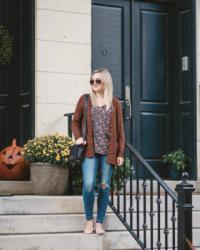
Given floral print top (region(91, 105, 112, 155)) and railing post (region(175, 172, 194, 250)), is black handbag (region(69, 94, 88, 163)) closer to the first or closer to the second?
floral print top (region(91, 105, 112, 155))

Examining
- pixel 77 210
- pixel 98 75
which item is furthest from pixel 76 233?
pixel 98 75

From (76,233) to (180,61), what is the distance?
4257 millimetres

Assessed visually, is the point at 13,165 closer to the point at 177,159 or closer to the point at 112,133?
the point at 112,133

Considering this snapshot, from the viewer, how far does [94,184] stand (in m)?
7.77

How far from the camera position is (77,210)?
Answer: 8.34 meters

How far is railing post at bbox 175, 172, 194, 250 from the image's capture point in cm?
696

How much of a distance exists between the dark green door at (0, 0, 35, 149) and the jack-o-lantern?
92 centimetres

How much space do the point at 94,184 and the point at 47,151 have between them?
1179 mm

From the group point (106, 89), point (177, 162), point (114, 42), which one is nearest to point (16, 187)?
point (106, 89)

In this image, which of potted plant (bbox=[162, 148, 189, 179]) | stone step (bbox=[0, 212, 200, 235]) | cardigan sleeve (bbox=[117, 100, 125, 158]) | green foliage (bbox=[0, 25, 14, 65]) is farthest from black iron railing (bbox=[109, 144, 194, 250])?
green foliage (bbox=[0, 25, 14, 65])

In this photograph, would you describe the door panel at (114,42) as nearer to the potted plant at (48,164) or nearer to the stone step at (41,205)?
the potted plant at (48,164)

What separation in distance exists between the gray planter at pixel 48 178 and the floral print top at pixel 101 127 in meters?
1.12

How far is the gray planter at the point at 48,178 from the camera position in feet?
28.8

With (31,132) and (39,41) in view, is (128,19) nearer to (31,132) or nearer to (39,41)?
(39,41)
